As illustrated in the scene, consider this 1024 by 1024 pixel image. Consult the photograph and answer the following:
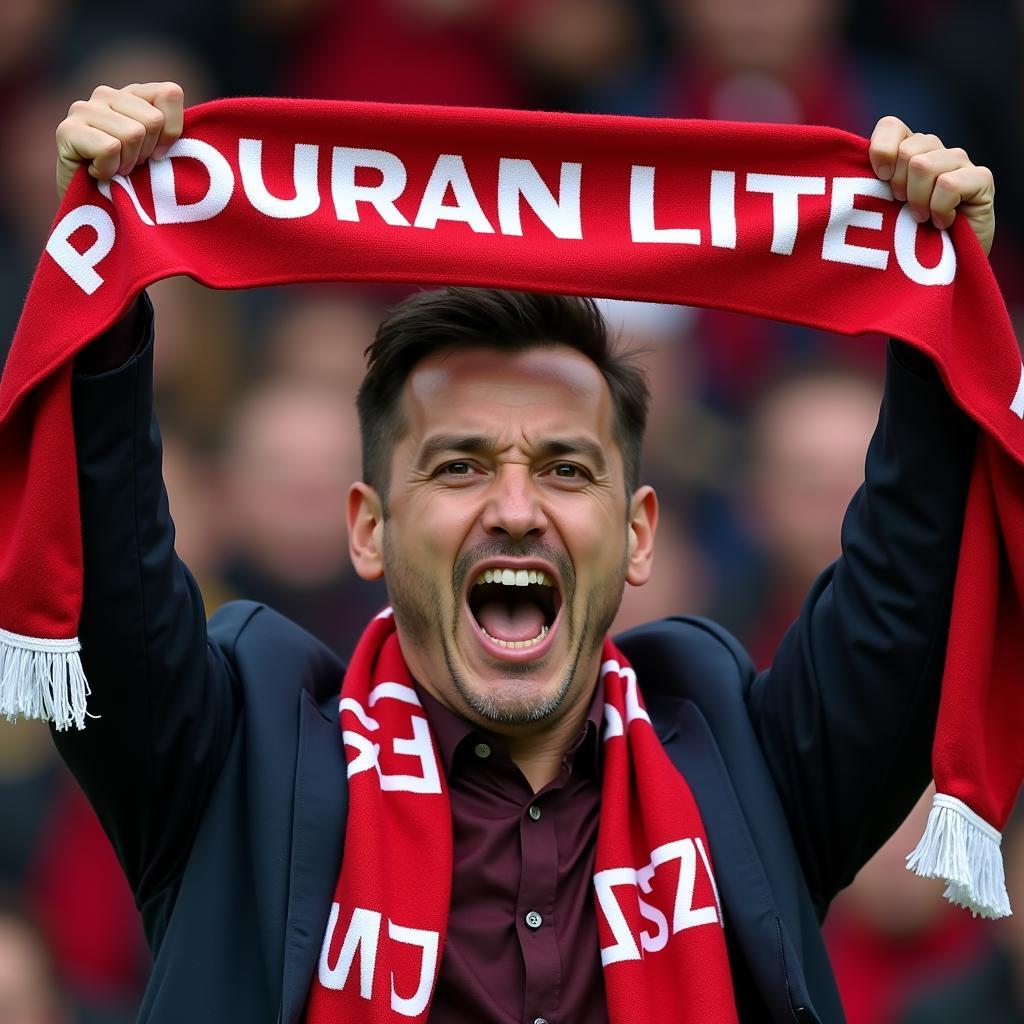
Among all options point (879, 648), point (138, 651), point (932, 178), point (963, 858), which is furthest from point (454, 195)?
point (963, 858)

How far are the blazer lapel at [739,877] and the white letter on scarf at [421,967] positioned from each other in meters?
0.43

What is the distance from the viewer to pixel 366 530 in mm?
3268

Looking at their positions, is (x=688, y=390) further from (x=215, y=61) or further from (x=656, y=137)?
(x=656, y=137)

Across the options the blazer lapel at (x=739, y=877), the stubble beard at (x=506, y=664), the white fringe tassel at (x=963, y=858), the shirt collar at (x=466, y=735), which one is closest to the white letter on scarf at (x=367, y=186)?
the stubble beard at (x=506, y=664)

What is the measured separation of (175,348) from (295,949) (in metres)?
3.25

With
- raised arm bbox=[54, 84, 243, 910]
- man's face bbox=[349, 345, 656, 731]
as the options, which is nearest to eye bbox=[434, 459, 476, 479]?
man's face bbox=[349, 345, 656, 731]

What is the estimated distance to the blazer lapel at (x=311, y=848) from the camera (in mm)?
2691

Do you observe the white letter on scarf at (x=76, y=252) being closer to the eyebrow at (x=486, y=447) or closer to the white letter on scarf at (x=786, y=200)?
the eyebrow at (x=486, y=447)

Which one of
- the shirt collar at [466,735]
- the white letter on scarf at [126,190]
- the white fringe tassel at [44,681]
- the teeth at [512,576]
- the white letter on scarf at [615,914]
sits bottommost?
the white letter on scarf at [615,914]

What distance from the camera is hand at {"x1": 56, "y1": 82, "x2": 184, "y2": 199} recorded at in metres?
2.67

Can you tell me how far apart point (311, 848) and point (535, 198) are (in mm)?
984

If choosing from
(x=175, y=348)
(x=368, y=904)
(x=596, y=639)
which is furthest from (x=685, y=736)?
(x=175, y=348)

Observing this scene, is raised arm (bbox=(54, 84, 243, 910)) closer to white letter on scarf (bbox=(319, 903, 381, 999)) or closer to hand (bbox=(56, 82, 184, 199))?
hand (bbox=(56, 82, 184, 199))

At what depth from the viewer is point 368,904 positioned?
109 inches
